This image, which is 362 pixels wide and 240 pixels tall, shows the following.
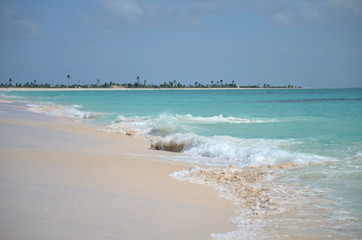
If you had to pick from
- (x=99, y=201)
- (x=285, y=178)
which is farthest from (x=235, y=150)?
(x=99, y=201)

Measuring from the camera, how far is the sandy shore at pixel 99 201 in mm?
4258

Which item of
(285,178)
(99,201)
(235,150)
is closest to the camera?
(99,201)

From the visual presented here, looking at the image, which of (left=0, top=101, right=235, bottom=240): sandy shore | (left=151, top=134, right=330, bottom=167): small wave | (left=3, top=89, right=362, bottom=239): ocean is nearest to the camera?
(left=0, top=101, right=235, bottom=240): sandy shore

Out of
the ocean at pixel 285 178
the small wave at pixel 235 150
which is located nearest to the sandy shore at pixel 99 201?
the ocean at pixel 285 178

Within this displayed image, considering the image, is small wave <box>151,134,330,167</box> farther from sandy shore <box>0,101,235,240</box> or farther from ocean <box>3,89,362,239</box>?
sandy shore <box>0,101,235,240</box>

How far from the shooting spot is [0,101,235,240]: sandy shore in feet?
14.0

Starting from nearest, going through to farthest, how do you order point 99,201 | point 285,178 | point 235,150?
point 99,201
point 285,178
point 235,150

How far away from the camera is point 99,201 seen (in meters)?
5.38

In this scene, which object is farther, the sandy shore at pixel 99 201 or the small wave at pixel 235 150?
the small wave at pixel 235 150

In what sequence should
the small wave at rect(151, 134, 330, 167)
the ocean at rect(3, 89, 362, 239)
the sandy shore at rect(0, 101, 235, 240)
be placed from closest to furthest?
the sandy shore at rect(0, 101, 235, 240)
the ocean at rect(3, 89, 362, 239)
the small wave at rect(151, 134, 330, 167)

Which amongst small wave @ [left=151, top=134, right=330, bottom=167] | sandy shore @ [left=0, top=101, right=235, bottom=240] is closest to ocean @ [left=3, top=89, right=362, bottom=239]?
small wave @ [left=151, top=134, right=330, bottom=167]

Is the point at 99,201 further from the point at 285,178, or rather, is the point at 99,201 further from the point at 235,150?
the point at 235,150

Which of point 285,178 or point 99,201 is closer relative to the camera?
point 99,201

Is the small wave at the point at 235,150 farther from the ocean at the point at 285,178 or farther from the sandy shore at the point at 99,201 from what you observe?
the sandy shore at the point at 99,201
